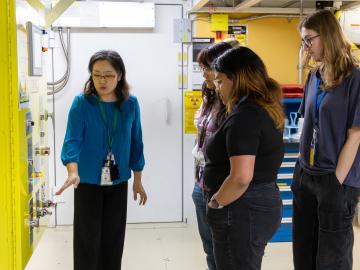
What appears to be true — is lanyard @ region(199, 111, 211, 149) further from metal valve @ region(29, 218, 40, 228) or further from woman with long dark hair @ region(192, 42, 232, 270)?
metal valve @ region(29, 218, 40, 228)

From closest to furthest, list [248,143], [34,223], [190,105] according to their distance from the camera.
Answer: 1. [248,143]
2. [34,223]
3. [190,105]

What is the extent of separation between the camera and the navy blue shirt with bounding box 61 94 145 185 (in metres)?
2.15

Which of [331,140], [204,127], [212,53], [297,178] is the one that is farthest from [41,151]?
[331,140]

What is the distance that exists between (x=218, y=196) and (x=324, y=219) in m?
0.61

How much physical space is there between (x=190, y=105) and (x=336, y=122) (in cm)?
209

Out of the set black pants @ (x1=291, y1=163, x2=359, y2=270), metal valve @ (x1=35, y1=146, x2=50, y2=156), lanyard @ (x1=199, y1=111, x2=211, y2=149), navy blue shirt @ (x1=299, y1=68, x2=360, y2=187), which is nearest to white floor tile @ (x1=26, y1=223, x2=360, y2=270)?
black pants @ (x1=291, y1=163, x2=359, y2=270)

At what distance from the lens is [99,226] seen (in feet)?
7.31

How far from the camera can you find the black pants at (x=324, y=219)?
6.28ft

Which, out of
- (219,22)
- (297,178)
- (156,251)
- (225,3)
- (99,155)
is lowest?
(156,251)

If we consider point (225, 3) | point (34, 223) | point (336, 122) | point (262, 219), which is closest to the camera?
point (262, 219)

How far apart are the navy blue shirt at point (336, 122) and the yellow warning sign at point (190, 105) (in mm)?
1912

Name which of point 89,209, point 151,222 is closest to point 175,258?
point 151,222

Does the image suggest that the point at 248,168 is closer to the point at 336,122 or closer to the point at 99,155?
the point at 336,122

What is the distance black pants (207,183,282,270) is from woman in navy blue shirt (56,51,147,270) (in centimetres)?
73
